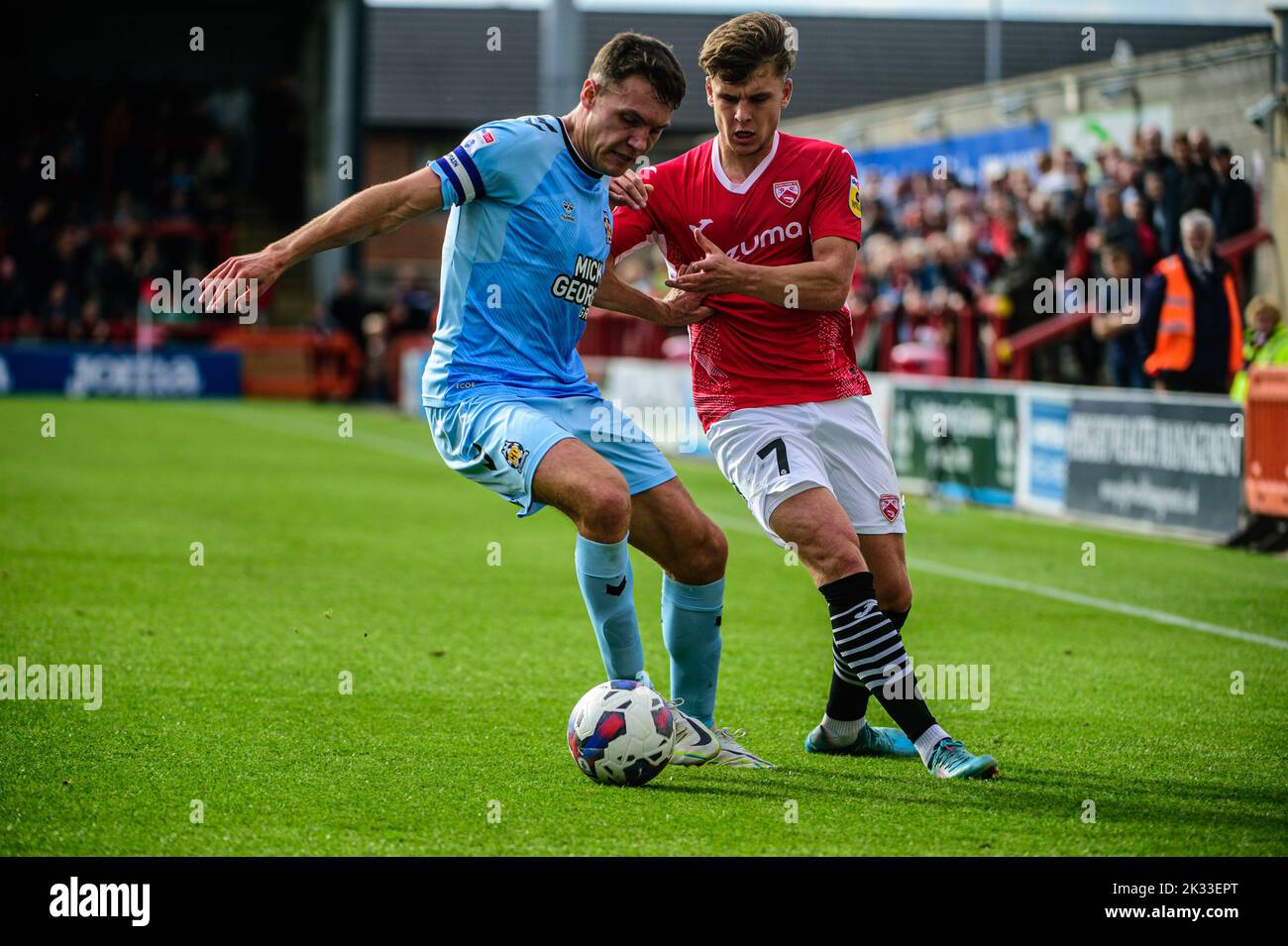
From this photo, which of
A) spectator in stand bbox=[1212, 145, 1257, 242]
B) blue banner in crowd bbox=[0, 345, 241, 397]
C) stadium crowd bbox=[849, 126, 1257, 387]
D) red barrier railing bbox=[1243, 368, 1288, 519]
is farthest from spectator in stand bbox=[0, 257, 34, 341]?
red barrier railing bbox=[1243, 368, 1288, 519]

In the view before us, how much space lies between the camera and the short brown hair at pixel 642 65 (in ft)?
17.2

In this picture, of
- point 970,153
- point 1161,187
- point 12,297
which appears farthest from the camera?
point 12,297

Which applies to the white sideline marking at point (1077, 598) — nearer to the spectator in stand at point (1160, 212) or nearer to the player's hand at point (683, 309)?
the player's hand at point (683, 309)

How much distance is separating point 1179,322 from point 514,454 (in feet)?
32.7

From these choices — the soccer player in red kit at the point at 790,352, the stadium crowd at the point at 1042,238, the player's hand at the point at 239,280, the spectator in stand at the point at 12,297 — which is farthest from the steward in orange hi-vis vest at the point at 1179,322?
the spectator in stand at the point at 12,297

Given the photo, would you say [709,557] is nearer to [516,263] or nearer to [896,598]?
[896,598]

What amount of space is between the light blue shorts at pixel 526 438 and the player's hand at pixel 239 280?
31.0 inches

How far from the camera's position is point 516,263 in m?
5.41

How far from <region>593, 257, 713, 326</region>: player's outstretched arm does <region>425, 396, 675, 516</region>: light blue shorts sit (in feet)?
1.18

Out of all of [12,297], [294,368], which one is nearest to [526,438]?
[294,368]

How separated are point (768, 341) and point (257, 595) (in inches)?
179

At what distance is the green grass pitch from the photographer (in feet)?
15.3

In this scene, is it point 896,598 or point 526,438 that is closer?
point 526,438

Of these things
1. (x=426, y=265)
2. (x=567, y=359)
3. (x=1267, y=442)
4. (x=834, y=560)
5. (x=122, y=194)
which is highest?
(x=122, y=194)
